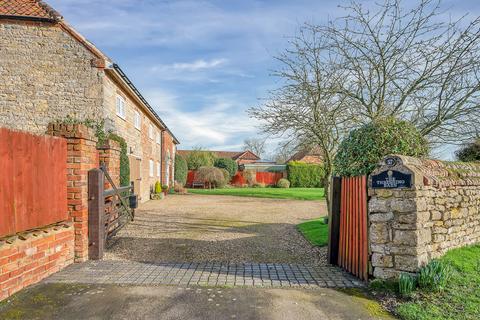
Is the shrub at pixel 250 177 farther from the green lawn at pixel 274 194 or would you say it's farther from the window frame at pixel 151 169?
the window frame at pixel 151 169

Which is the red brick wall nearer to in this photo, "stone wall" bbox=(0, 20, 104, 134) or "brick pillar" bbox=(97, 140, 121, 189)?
"brick pillar" bbox=(97, 140, 121, 189)

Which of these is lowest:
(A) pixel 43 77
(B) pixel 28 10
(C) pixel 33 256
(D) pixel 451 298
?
(D) pixel 451 298

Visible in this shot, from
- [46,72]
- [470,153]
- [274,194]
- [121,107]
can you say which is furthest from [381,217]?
[274,194]

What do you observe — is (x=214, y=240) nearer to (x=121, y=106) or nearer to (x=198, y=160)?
(x=121, y=106)

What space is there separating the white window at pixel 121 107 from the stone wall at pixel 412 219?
1049 centimetres

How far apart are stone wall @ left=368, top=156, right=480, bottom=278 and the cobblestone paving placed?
0.59 metres

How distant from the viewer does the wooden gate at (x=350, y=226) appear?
4.58 m

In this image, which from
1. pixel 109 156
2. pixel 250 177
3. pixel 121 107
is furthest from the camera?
pixel 250 177

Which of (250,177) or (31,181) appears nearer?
(31,181)

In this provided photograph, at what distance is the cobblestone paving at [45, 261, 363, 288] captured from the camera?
14.1 feet

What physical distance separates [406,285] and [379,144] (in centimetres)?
197

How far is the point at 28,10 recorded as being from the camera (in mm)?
10789

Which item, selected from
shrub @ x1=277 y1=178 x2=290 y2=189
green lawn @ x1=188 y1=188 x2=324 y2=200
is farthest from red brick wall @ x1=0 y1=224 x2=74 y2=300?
shrub @ x1=277 y1=178 x2=290 y2=189

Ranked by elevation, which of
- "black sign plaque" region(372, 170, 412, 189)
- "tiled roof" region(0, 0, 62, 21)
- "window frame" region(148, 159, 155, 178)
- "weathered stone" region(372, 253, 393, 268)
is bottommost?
"weathered stone" region(372, 253, 393, 268)
